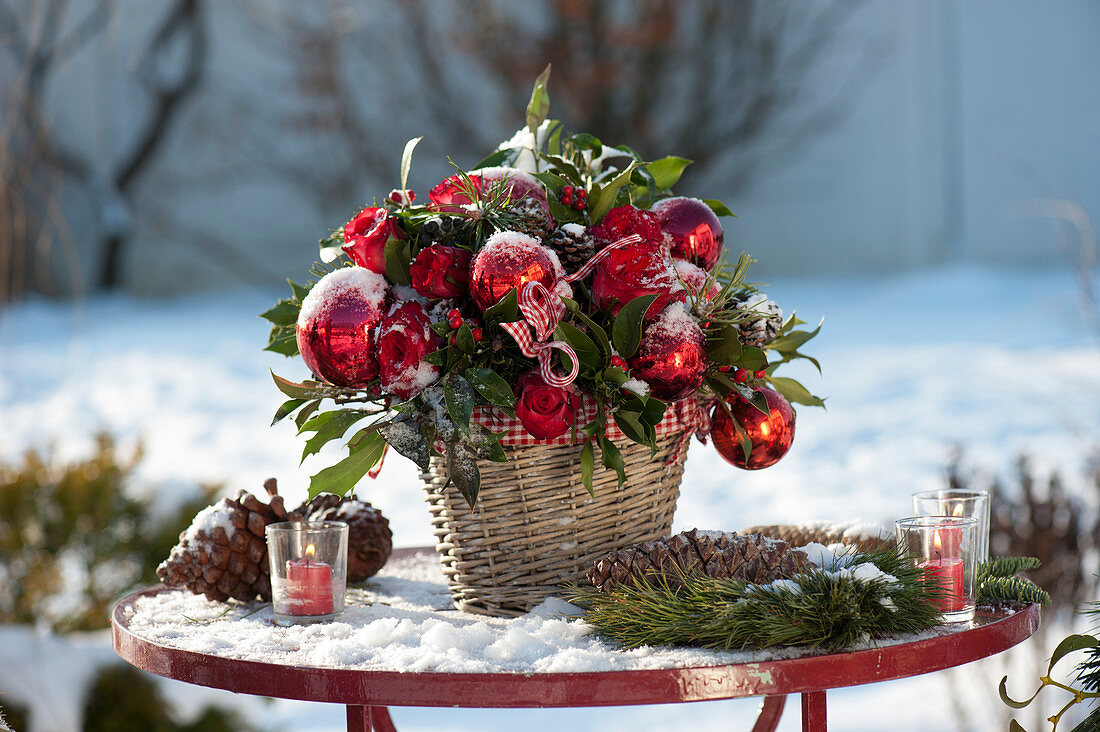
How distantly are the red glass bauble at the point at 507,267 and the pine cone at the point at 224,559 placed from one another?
12.3 inches

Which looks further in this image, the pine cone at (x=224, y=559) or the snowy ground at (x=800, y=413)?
the snowy ground at (x=800, y=413)

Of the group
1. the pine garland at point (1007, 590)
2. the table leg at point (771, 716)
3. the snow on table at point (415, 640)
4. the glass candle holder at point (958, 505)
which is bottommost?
the table leg at point (771, 716)

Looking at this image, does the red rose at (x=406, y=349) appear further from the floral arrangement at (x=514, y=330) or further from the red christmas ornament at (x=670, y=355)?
the red christmas ornament at (x=670, y=355)

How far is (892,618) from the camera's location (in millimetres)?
702

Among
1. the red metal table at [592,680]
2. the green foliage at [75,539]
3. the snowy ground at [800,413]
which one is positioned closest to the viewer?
the red metal table at [592,680]

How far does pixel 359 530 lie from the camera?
3.26 ft

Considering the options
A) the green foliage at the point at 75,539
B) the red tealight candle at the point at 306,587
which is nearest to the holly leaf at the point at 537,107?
the red tealight candle at the point at 306,587

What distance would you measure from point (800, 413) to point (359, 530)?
10.0ft

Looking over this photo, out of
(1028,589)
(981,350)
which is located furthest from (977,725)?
(981,350)

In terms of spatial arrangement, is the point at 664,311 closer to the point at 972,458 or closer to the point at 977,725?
the point at 977,725

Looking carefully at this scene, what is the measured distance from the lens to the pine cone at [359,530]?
0.99 meters

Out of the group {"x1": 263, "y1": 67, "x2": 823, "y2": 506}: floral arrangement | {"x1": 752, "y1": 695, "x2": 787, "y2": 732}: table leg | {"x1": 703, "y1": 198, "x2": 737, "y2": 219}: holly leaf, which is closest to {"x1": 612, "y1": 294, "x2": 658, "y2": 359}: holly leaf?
{"x1": 263, "y1": 67, "x2": 823, "y2": 506}: floral arrangement

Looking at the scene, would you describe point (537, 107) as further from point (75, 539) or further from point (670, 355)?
point (75, 539)

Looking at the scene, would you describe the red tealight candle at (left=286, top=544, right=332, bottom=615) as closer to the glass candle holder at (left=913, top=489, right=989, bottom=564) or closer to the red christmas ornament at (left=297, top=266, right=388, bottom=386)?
the red christmas ornament at (left=297, top=266, right=388, bottom=386)
